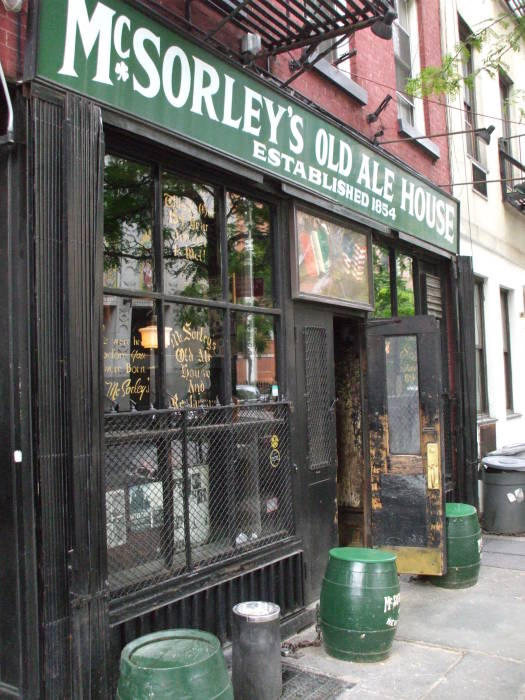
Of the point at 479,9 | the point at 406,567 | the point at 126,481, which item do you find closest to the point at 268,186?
the point at 126,481

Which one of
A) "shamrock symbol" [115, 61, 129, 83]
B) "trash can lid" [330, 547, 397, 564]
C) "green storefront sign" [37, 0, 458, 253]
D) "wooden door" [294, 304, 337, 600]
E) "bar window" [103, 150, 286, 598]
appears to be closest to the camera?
"green storefront sign" [37, 0, 458, 253]

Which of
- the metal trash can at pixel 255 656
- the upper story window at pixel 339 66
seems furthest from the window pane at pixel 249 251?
the metal trash can at pixel 255 656

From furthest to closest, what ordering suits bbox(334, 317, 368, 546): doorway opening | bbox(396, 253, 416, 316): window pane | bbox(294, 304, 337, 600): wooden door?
bbox(396, 253, 416, 316): window pane, bbox(334, 317, 368, 546): doorway opening, bbox(294, 304, 337, 600): wooden door

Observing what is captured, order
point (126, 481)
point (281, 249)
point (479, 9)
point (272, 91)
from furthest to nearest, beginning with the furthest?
point (479, 9) < point (281, 249) < point (272, 91) < point (126, 481)

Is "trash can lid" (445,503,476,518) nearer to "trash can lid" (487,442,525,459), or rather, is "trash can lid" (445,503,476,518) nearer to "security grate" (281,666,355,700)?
"security grate" (281,666,355,700)

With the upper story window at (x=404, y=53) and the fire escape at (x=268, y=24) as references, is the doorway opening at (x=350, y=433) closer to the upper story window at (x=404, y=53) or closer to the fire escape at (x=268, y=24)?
the fire escape at (x=268, y=24)

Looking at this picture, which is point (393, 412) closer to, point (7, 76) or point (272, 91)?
point (272, 91)

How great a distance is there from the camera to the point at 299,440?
6070mm

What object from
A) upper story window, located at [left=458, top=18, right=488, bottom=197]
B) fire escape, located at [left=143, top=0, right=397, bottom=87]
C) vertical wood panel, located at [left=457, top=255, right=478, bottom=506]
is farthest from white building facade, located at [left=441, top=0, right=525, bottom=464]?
fire escape, located at [left=143, top=0, right=397, bottom=87]

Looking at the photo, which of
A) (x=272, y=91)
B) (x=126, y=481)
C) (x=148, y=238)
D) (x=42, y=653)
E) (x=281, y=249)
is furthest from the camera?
(x=281, y=249)

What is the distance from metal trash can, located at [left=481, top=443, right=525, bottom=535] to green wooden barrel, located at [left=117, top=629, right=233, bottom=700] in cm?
671

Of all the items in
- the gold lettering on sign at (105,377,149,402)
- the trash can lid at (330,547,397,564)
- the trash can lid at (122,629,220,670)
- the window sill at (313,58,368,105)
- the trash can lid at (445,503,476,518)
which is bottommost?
the trash can lid at (445,503,476,518)

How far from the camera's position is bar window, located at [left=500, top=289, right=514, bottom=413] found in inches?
492

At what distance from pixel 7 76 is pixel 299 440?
12.2ft
